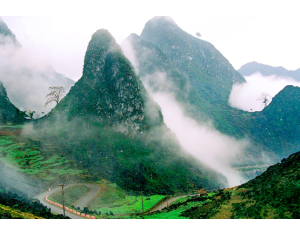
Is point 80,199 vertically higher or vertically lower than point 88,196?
lower

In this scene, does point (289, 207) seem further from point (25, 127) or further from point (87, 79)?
point (87, 79)

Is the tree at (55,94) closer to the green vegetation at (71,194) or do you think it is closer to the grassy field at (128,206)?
the green vegetation at (71,194)

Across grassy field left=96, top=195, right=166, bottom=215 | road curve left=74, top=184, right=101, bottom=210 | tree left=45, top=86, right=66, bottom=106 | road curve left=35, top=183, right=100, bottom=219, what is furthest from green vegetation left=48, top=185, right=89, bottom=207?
tree left=45, top=86, right=66, bottom=106

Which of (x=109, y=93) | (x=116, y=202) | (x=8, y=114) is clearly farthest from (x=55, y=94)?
(x=116, y=202)

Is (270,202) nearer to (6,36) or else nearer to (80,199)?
(80,199)

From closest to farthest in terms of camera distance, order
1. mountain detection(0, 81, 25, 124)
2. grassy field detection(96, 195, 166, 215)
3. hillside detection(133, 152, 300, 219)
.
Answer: hillside detection(133, 152, 300, 219), grassy field detection(96, 195, 166, 215), mountain detection(0, 81, 25, 124)

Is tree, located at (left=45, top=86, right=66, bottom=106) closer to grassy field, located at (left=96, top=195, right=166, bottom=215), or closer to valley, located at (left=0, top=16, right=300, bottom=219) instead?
valley, located at (left=0, top=16, right=300, bottom=219)
